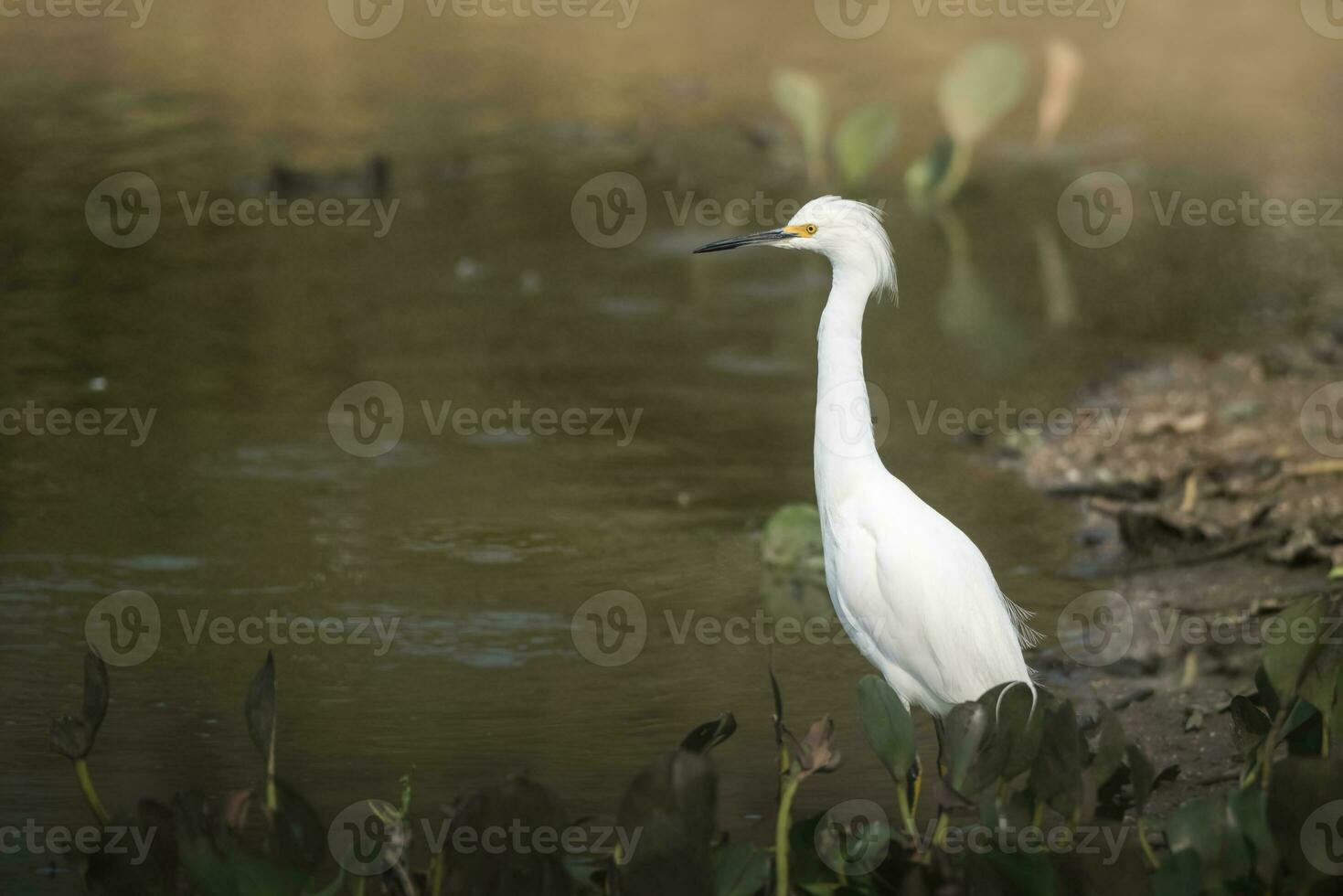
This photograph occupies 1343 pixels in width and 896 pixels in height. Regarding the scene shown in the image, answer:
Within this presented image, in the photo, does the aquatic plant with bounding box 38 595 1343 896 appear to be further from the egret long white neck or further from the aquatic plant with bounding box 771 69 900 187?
the aquatic plant with bounding box 771 69 900 187

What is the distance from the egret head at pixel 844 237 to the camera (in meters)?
5.56

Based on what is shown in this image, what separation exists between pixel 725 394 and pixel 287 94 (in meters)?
9.63

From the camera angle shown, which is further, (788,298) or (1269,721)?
(788,298)

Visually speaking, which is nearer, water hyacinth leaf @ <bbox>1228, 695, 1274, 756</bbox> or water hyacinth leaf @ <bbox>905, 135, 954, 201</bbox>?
water hyacinth leaf @ <bbox>1228, 695, 1274, 756</bbox>

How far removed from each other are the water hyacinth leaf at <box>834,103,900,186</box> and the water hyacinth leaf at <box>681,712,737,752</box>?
9926 millimetres

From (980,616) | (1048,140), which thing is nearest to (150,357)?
(980,616)

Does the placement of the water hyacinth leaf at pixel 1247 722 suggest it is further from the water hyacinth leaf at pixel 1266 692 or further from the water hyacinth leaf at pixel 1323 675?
the water hyacinth leaf at pixel 1323 675

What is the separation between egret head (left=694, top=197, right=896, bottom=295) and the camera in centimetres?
556

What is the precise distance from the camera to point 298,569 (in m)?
7.29

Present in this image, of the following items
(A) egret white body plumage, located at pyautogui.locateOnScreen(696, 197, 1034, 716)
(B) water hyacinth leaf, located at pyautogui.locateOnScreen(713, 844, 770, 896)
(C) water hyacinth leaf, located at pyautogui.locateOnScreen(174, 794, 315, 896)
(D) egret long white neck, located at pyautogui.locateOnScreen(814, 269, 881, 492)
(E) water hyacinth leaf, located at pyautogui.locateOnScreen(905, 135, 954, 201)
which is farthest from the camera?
(E) water hyacinth leaf, located at pyautogui.locateOnScreen(905, 135, 954, 201)

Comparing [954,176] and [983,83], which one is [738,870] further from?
[954,176]

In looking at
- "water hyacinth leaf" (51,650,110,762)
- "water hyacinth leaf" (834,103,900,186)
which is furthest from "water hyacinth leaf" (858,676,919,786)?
"water hyacinth leaf" (834,103,900,186)

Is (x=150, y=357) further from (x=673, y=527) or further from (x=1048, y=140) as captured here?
(x=1048, y=140)

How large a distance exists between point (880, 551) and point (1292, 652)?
4.63 feet
